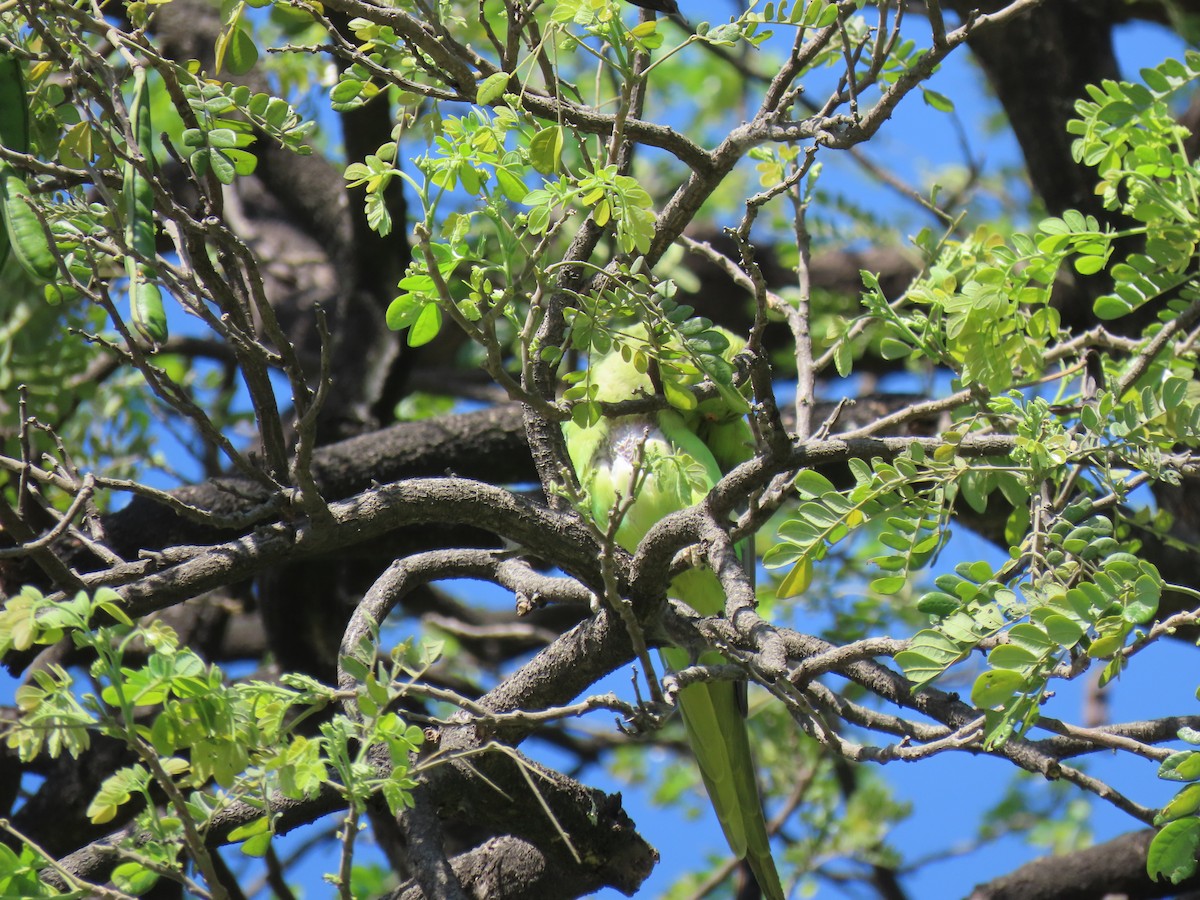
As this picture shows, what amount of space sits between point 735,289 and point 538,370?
274cm

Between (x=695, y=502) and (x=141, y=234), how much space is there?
140cm

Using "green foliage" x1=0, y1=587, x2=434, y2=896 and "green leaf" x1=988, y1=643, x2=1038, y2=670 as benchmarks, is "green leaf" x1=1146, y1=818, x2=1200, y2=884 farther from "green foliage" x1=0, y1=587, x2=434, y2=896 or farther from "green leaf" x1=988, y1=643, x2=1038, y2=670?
"green foliage" x1=0, y1=587, x2=434, y2=896

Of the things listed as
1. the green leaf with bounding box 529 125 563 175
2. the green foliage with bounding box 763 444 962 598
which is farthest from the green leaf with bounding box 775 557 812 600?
the green leaf with bounding box 529 125 563 175

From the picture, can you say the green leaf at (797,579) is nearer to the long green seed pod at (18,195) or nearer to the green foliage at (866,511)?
the green foliage at (866,511)

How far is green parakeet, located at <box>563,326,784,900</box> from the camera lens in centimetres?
266

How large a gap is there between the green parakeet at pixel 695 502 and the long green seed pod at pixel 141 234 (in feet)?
3.97

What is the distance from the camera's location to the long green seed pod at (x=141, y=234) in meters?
1.53

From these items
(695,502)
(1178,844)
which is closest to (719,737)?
(695,502)

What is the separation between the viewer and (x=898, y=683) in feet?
5.73

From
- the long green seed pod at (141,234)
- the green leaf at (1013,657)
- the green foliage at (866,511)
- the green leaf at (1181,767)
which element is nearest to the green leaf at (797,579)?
the green foliage at (866,511)

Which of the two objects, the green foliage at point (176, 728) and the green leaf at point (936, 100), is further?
the green leaf at point (936, 100)

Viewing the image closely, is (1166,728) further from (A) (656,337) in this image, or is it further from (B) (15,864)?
(B) (15,864)

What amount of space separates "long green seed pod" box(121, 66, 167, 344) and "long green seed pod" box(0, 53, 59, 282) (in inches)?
4.5

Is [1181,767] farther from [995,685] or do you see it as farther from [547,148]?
[547,148]
